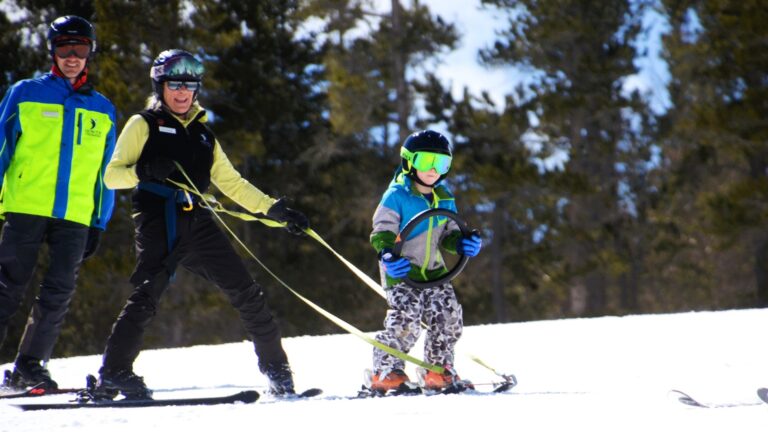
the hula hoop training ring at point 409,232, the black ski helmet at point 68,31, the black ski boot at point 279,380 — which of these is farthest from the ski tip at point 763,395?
the black ski helmet at point 68,31

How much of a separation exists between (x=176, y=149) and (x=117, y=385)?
1221mm

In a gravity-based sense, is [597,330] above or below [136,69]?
below

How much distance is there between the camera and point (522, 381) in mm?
6094

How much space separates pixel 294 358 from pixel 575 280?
20.0 meters

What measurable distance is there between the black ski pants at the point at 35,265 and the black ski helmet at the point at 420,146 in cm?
194

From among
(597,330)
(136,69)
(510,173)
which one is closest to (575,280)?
(510,173)

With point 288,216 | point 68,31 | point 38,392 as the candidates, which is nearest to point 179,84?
point 288,216

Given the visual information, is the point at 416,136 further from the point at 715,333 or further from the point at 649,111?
the point at 649,111

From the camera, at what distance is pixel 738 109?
843 inches

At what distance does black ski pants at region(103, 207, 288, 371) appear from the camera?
16.3ft

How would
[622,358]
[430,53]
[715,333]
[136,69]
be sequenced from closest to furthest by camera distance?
[622,358]
[715,333]
[136,69]
[430,53]

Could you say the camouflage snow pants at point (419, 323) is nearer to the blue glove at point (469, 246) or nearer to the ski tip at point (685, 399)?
the blue glove at point (469, 246)

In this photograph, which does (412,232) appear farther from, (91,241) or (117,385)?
(91,241)

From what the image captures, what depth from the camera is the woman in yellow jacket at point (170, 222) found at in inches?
195
